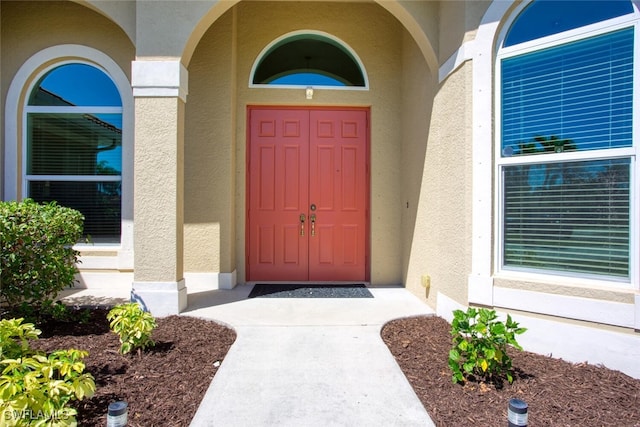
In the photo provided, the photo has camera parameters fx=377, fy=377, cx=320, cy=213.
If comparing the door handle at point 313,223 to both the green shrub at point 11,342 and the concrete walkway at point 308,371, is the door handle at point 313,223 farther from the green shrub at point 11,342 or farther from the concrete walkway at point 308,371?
the green shrub at point 11,342

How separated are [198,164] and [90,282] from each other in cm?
246

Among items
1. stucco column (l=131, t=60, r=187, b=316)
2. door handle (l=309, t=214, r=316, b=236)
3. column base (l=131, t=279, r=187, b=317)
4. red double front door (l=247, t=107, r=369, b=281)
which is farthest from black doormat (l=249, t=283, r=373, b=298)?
stucco column (l=131, t=60, r=187, b=316)

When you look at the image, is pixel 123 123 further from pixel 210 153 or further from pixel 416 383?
pixel 416 383

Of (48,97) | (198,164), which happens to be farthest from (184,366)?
(48,97)

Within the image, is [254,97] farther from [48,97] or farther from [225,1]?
[48,97]

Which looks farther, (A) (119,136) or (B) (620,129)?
(A) (119,136)

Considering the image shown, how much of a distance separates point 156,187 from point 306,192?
8.01ft

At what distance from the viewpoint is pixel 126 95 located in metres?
5.80

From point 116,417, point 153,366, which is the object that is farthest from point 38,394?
point 153,366

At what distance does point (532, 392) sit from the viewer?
114 inches

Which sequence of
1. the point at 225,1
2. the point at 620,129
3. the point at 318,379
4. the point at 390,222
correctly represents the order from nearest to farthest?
the point at 318,379
the point at 620,129
the point at 225,1
the point at 390,222

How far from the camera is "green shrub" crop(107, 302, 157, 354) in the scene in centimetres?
340

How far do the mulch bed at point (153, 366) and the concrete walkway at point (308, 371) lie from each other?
151 millimetres

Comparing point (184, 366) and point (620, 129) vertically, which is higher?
point (620, 129)
